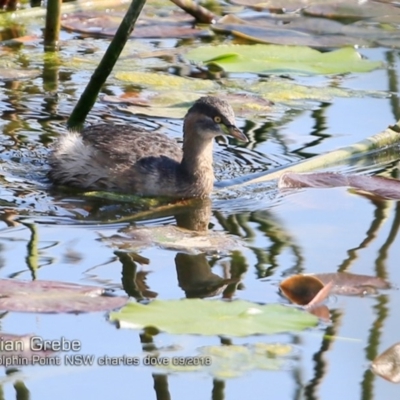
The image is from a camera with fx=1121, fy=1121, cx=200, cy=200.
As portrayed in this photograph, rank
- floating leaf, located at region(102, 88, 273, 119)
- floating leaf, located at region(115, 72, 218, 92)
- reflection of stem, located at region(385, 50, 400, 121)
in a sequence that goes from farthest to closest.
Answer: floating leaf, located at region(115, 72, 218, 92)
reflection of stem, located at region(385, 50, 400, 121)
floating leaf, located at region(102, 88, 273, 119)

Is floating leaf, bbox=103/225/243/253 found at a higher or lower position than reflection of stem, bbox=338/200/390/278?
higher

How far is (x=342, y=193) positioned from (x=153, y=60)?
3485mm

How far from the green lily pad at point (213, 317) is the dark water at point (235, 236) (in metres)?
0.06

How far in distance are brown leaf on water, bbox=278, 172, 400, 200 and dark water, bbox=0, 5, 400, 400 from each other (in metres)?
0.05

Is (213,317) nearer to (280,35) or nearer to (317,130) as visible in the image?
(317,130)

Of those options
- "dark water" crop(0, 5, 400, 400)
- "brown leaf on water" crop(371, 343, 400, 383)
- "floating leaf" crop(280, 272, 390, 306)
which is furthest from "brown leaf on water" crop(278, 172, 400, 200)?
"brown leaf on water" crop(371, 343, 400, 383)

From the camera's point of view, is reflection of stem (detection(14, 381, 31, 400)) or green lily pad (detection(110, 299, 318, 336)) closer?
reflection of stem (detection(14, 381, 31, 400))

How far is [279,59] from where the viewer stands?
9547 mm

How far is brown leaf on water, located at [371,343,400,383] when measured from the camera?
436cm

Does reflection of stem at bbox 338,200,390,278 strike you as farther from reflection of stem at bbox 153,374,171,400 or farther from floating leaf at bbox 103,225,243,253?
reflection of stem at bbox 153,374,171,400

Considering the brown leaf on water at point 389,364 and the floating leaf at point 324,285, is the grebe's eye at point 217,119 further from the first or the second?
A: the brown leaf on water at point 389,364

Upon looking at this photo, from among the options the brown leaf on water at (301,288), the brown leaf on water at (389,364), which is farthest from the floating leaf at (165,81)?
the brown leaf on water at (389,364)

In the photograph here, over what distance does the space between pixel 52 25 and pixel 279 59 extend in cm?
196

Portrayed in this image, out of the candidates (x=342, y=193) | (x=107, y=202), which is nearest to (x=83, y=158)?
(x=107, y=202)
